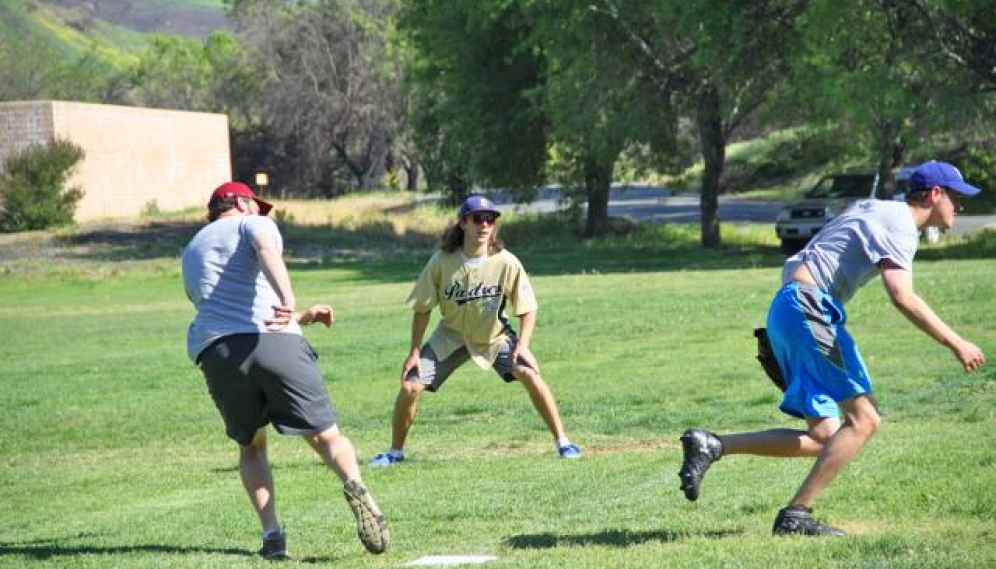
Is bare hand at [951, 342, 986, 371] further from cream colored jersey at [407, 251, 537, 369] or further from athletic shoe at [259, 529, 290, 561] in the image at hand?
cream colored jersey at [407, 251, 537, 369]

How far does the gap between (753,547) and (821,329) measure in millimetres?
1092

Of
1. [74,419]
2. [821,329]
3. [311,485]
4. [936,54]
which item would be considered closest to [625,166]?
[936,54]

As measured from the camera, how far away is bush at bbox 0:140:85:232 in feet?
165

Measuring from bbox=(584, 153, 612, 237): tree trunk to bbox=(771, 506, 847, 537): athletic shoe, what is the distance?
35.4 metres

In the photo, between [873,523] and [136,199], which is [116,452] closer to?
[873,523]

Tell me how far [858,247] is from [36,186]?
153 feet

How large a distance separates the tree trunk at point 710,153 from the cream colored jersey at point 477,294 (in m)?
27.3

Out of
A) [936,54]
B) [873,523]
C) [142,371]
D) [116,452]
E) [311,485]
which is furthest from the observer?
[936,54]

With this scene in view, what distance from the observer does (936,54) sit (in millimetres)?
31109

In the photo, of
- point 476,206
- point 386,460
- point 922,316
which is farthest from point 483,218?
point 922,316

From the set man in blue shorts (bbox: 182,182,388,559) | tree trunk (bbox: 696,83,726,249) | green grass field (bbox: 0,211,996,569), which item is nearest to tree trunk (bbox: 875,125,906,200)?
tree trunk (bbox: 696,83,726,249)

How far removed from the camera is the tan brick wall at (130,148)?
51875 mm

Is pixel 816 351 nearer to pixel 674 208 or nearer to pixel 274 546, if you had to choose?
pixel 274 546

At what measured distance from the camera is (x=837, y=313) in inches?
291
